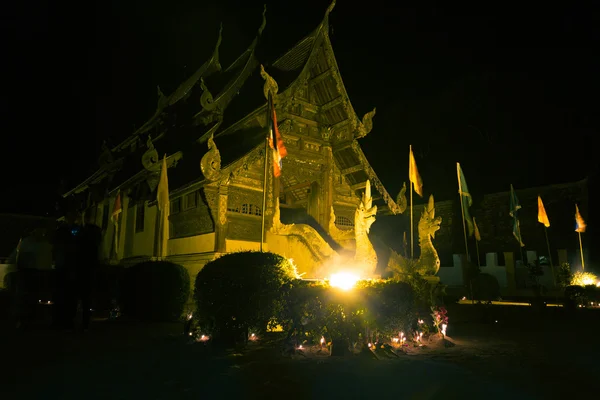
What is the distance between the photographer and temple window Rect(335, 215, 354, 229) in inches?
687

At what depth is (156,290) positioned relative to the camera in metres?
9.99

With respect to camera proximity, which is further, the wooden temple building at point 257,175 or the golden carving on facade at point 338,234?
the golden carving on facade at point 338,234

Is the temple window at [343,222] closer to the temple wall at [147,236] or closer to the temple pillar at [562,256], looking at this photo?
the temple wall at [147,236]

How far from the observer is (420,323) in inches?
302

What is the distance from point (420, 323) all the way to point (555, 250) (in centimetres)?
1666

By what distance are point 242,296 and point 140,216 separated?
13219 mm

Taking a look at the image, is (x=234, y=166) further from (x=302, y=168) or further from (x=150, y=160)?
(x=150, y=160)

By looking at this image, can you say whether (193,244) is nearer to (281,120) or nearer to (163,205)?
(163,205)

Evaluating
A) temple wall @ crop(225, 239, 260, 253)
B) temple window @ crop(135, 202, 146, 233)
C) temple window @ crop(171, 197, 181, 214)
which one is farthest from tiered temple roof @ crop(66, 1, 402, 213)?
temple wall @ crop(225, 239, 260, 253)

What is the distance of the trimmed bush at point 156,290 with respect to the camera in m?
9.94

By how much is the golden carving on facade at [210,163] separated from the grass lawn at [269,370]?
537cm

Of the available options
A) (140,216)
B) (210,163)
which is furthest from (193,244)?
(140,216)

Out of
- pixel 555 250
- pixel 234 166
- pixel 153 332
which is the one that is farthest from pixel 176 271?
pixel 555 250

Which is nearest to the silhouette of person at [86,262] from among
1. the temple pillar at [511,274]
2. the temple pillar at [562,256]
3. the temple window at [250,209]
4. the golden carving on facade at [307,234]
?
the golden carving on facade at [307,234]
